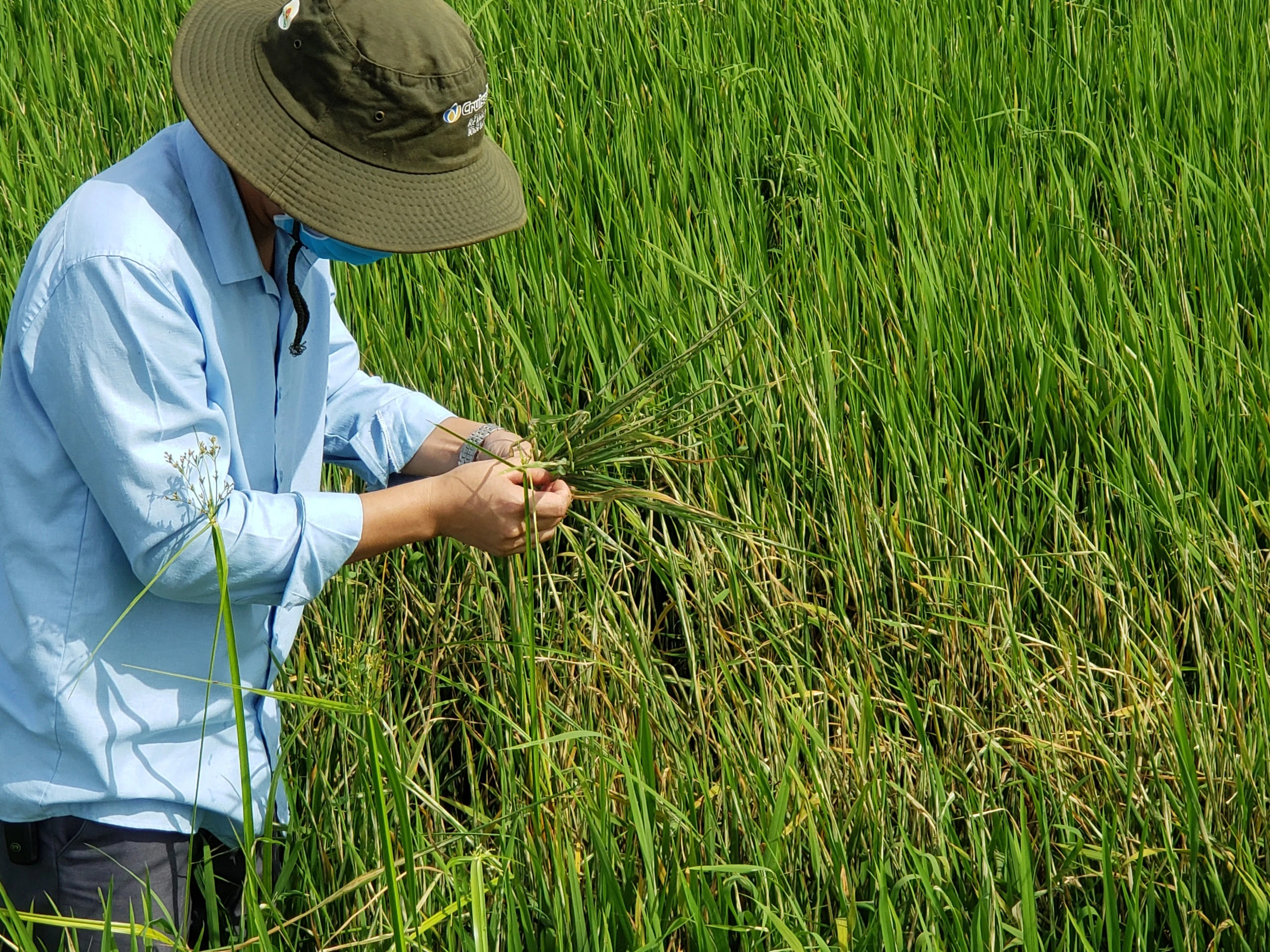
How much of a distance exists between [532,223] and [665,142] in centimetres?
42

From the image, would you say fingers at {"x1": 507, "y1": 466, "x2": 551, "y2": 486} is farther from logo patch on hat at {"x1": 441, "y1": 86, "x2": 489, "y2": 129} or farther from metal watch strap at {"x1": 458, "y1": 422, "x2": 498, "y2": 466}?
logo patch on hat at {"x1": 441, "y1": 86, "x2": 489, "y2": 129}

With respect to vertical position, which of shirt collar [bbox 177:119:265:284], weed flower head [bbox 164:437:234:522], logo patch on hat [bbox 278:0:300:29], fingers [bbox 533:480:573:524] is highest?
logo patch on hat [bbox 278:0:300:29]

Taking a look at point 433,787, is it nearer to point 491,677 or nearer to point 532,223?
point 491,677

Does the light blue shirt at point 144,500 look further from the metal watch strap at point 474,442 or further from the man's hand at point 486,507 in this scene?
the metal watch strap at point 474,442

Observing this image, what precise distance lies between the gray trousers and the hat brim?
2.12 ft

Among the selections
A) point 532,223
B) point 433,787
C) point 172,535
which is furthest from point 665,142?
point 172,535

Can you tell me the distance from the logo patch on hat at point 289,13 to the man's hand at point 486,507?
1.53 feet

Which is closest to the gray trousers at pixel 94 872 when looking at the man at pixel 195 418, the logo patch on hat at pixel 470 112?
the man at pixel 195 418

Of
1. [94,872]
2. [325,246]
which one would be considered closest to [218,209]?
[325,246]

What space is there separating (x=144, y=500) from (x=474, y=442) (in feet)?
1.49

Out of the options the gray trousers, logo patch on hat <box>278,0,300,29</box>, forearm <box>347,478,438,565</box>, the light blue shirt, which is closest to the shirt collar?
the light blue shirt

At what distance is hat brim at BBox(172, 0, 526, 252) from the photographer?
109cm

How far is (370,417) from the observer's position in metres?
1.54

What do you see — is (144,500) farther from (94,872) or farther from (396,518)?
(94,872)
